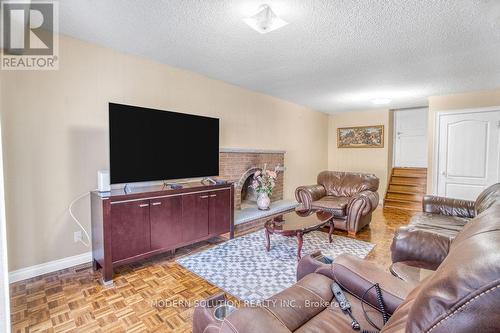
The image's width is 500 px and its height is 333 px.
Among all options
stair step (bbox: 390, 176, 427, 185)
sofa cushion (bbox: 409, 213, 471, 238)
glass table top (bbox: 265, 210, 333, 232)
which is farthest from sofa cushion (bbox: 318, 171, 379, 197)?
stair step (bbox: 390, 176, 427, 185)

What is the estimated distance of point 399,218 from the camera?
16.1 feet

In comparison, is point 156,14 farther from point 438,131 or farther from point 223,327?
point 438,131

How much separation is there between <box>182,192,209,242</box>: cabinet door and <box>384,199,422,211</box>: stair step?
4.81 meters

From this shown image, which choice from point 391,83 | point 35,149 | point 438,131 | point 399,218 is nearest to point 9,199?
point 35,149

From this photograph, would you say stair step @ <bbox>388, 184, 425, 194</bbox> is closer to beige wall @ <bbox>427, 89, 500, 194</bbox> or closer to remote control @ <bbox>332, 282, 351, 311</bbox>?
beige wall @ <bbox>427, 89, 500, 194</bbox>

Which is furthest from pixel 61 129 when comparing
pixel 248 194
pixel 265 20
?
pixel 248 194

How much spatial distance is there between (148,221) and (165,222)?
A: 20 centimetres

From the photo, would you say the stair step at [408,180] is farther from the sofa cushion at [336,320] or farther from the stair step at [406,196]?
the sofa cushion at [336,320]

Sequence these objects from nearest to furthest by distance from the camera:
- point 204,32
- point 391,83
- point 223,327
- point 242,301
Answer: point 223,327
point 242,301
point 204,32
point 391,83

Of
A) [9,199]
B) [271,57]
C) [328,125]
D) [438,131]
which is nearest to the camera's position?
[9,199]

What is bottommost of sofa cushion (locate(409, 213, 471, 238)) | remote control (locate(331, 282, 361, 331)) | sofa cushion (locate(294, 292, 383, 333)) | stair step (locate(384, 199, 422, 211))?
stair step (locate(384, 199, 422, 211))

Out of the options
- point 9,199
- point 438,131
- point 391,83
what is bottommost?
point 9,199

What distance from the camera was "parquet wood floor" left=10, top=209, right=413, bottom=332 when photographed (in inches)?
70.8

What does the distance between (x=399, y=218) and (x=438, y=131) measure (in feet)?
5.86
